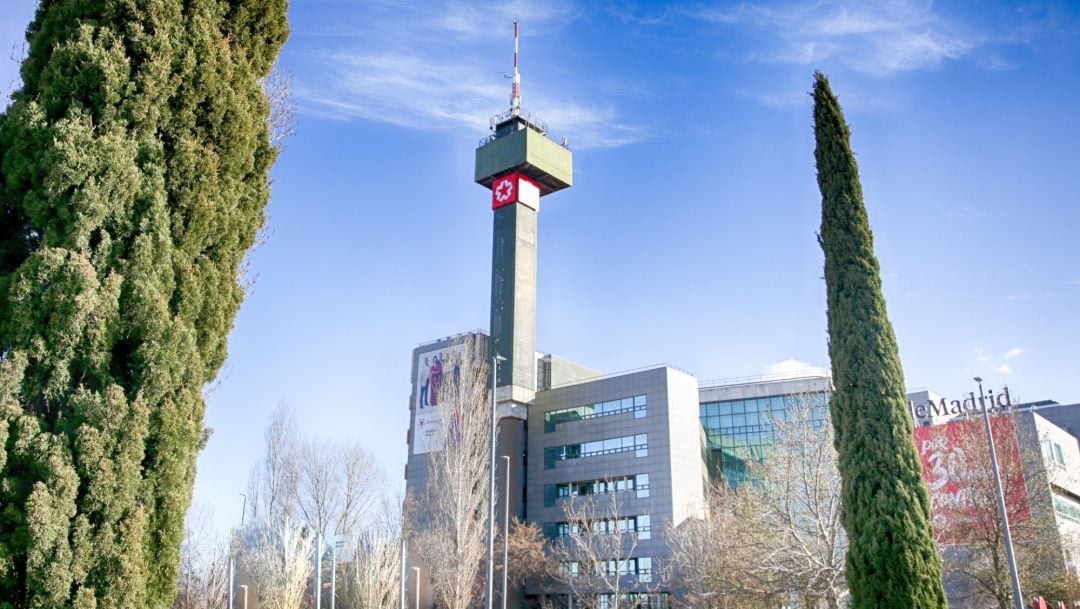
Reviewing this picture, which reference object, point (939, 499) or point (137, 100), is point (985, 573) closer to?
point (939, 499)

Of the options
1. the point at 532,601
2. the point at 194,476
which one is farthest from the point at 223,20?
the point at 532,601

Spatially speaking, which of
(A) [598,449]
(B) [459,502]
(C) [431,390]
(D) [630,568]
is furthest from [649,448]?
(C) [431,390]

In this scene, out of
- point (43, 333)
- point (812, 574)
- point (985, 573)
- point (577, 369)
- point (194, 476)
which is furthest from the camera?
point (577, 369)

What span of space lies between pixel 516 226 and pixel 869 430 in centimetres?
4722

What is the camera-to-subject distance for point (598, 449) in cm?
5581

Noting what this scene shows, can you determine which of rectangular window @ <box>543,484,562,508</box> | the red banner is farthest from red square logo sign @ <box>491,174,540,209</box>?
the red banner

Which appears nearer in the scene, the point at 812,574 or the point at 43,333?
the point at 43,333

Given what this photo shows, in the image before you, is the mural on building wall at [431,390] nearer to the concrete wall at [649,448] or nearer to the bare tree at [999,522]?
the concrete wall at [649,448]

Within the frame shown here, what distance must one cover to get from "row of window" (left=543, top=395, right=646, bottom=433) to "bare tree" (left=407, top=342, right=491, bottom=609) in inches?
277

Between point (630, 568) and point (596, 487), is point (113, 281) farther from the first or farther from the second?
point (596, 487)

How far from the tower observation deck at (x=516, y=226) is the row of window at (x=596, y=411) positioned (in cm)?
215

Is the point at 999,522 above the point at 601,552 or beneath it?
above

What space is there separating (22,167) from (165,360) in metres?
3.28

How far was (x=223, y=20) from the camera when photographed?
511 inches
